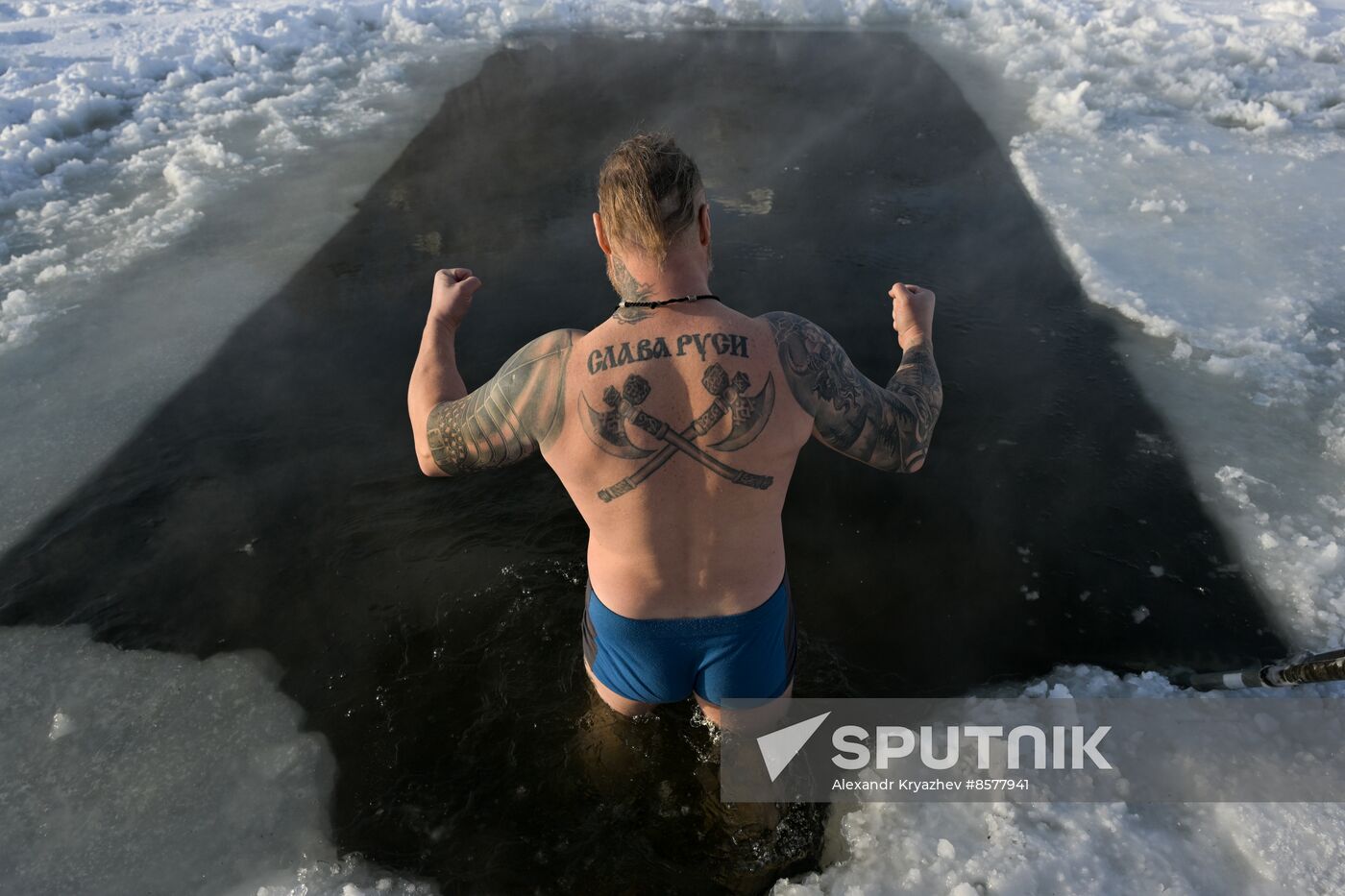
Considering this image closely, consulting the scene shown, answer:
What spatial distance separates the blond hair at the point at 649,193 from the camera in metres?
1.77

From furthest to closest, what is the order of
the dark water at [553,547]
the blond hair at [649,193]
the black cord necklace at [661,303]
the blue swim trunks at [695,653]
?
the dark water at [553,547]
the blue swim trunks at [695,653]
the black cord necklace at [661,303]
the blond hair at [649,193]

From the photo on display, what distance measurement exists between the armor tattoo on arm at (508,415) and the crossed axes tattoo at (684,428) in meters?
0.10

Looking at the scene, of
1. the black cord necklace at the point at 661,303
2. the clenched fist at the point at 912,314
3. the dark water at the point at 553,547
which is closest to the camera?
the black cord necklace at the point at 661,303

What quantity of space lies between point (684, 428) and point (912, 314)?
34.0 inches

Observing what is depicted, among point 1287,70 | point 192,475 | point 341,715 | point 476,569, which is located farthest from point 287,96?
point 1287,70

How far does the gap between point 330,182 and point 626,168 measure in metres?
4.83

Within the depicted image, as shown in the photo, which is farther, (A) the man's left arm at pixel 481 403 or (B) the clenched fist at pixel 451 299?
(B) the clenched fist at pixel 451 299

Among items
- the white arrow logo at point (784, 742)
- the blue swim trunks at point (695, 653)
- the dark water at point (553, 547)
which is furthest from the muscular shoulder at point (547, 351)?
the white arrow logo at point (784, 742)

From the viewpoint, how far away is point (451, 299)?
7.27 feet

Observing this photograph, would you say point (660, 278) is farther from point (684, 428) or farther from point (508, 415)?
A: point (508, 415)

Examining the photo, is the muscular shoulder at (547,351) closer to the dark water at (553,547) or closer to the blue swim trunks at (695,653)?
the blue swim trunks at (695,653)

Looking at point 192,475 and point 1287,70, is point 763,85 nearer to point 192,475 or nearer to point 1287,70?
point 1287,70

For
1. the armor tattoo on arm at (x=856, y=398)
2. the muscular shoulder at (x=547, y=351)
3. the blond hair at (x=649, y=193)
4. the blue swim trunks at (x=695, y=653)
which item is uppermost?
the blond hair at (x=649, y=193)

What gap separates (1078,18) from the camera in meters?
8.53
